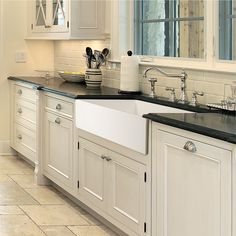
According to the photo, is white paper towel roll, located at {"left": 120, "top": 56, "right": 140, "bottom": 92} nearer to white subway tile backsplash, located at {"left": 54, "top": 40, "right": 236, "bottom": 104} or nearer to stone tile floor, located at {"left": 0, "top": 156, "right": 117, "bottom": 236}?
white subway tile backsplash, located at {"left": 54, "top": 40, "right": 236, "bottom": 104}

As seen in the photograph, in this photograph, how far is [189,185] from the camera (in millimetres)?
3027

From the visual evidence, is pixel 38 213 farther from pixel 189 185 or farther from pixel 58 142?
pixel 189 185

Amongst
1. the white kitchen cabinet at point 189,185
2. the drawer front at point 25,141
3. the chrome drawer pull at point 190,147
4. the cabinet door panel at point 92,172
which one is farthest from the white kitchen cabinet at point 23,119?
the chrome drawer pull at point 190,147

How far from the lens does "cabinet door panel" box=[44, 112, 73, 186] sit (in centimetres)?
498

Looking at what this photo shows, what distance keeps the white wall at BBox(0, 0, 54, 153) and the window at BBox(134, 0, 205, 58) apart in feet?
6.61

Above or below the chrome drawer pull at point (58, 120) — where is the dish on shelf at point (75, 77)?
above

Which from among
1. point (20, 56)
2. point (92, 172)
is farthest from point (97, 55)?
point (20, 56)

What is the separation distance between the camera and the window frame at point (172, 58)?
407 centimetres

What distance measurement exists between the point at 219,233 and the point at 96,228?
5.52ft

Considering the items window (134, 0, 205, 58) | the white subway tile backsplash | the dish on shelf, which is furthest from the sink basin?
the dish on shelf

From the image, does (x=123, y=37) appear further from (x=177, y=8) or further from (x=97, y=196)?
(x=97, y=196)

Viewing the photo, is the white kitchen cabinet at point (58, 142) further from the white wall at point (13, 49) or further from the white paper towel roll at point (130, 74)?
the white wall at point (13, 49)

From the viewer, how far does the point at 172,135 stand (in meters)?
3.17

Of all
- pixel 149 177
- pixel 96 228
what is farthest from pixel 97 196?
pixel 149 177
